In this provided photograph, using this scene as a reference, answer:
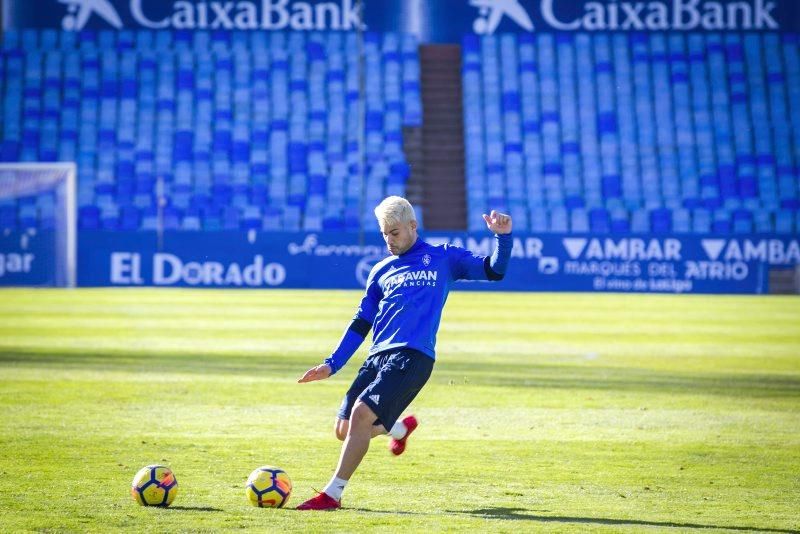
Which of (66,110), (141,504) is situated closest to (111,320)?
(141,504)

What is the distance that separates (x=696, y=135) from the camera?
4119 centimetres

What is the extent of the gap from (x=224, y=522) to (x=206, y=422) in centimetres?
431

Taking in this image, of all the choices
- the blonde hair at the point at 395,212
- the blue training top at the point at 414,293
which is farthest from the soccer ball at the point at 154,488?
the blonde hair at the point at 395,212

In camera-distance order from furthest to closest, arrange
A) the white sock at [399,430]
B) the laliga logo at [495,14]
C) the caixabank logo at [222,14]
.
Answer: the laliga logo at [495,14], the caixabank logo at [222,14], the white sock at [399,430]

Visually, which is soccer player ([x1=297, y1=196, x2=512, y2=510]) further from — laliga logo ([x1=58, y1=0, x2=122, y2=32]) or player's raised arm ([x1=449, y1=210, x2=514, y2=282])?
laliga logo ([x1=58, y1=0, x2=122, y2=32])

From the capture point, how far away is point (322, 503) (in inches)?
268

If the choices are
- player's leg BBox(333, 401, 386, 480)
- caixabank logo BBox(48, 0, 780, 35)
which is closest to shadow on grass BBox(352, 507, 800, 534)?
player's leg BBox(333, 401, 386, 480)

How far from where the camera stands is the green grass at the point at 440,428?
692 centimetres

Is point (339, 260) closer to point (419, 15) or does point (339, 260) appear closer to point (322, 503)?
point (419, 15)

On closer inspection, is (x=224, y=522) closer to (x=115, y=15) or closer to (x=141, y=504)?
(x=141, y=504)

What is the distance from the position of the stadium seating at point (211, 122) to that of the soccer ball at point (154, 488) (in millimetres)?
31268

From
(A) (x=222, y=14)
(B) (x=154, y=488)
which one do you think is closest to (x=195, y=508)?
(B) (x=154, y=488)

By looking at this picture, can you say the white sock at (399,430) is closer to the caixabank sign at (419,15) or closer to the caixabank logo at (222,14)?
the caixabank sign at (419,15)

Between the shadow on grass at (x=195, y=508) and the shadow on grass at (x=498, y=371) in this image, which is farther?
the shadow on grass at (x=498, y=371)
